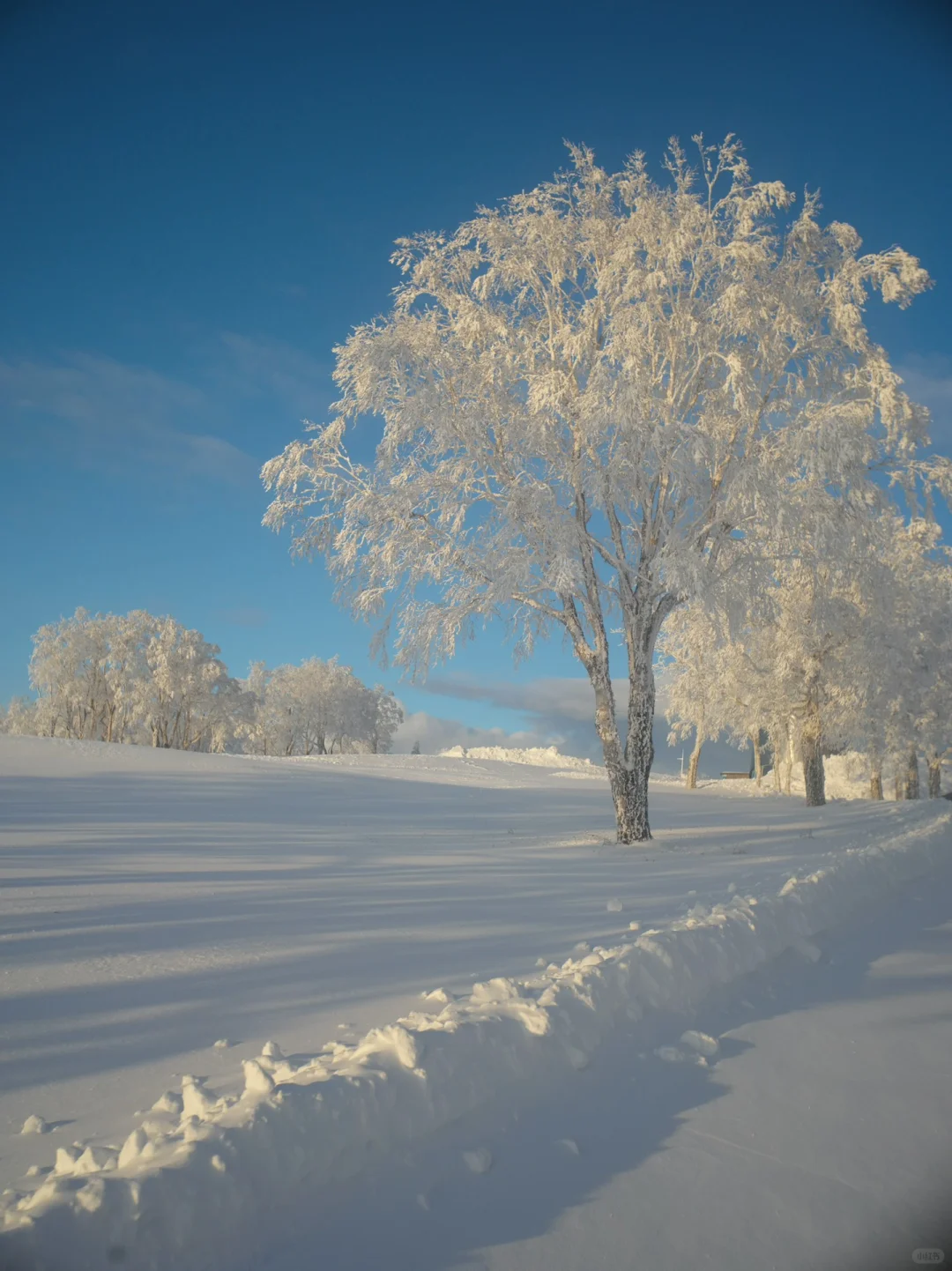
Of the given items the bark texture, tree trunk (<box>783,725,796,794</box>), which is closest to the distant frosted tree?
the bark texture

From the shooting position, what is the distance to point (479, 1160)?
3193 mm

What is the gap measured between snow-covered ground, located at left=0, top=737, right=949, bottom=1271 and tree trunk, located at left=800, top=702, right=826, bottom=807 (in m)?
13.5

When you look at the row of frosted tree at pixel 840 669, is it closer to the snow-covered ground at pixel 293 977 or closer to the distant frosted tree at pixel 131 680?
the snow-covered ground at pixel 293 977

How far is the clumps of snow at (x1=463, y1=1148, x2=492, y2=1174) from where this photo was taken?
316 cm

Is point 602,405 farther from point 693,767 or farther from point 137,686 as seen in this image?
point 137,686

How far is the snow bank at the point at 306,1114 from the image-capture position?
2.46 meters

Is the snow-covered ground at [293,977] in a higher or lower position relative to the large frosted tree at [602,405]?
lower

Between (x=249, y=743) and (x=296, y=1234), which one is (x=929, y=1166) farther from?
(x=249, y=743)

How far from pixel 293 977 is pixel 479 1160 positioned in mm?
2363

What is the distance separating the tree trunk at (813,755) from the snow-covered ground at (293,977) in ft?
44.4

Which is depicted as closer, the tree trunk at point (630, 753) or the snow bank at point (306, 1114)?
the snow bank at point (306, 1114)

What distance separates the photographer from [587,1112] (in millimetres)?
3656

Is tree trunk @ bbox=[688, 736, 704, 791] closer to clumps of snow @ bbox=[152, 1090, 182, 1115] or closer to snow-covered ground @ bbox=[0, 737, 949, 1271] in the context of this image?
snow-covered ground @ bbox=[0, 737, 949, 1271]

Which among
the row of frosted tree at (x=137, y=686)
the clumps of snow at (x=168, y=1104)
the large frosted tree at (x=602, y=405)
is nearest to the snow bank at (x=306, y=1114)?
the clumps of snow at (x=168, y=1104)
